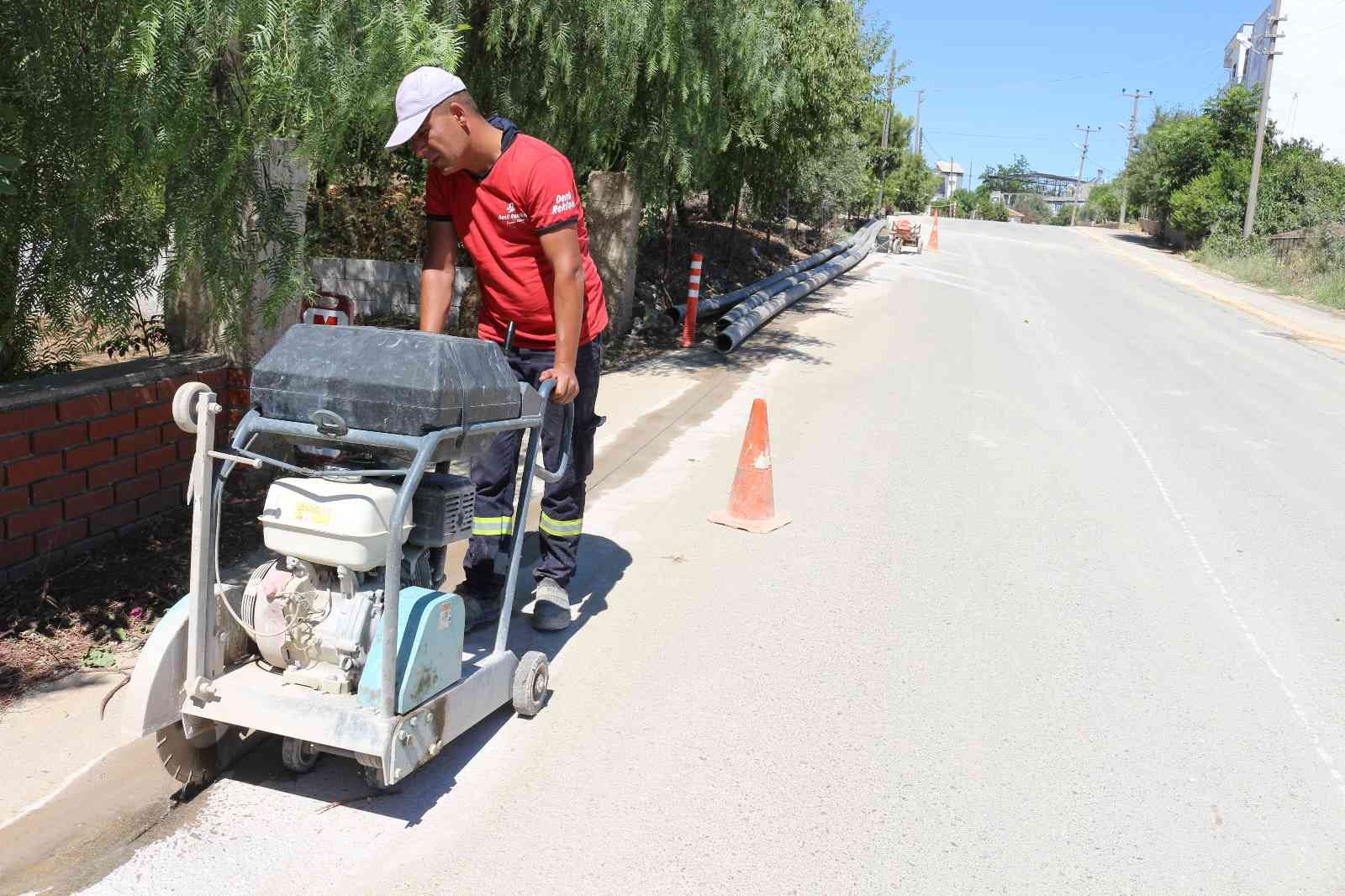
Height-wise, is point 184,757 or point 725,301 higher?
point 725,301

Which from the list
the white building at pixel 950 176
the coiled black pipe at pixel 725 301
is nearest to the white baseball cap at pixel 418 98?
the coiled black pipe at pixel 725 301

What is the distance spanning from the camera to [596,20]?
28.3 feet

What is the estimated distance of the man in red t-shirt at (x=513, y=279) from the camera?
382 centimetres

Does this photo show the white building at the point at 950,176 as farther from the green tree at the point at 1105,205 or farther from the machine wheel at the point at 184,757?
the machine wheel at the point at 184,757

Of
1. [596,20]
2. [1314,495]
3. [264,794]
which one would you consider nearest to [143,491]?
[264,794]

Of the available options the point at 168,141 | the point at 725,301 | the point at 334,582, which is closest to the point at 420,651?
the point at 334,582

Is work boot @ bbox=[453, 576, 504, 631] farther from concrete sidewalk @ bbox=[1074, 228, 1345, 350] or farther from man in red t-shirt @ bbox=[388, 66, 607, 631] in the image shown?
concrete sidewalk @ bbox=[1074, 228, 1345, 350]

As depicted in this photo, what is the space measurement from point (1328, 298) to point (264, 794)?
29.5 metres

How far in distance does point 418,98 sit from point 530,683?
2063 millimetres

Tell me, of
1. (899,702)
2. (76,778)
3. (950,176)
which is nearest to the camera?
(76,778)

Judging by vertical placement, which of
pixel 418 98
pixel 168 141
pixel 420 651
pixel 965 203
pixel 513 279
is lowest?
pixel 420 651

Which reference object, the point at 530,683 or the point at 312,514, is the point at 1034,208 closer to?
the point at 530,683

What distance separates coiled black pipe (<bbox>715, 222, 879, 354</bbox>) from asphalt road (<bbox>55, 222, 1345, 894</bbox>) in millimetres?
4158

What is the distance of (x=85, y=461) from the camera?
15.2ft
